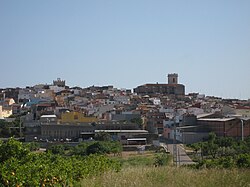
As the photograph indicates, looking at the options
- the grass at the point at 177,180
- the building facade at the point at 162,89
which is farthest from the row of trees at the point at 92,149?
the building facade at the point at 162,89

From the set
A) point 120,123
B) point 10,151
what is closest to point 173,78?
point 120,123

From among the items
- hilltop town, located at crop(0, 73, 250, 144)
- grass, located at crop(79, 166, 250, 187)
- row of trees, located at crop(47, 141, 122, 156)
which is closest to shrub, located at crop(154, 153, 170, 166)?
row of trees, located at crop(47, 141, 122, 156)

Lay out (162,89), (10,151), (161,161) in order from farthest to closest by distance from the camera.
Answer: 1. (162,89)
2. (161,161)
3. (10,151)

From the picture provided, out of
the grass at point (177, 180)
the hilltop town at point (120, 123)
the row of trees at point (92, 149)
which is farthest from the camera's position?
the hilltop town at point (120, 123)

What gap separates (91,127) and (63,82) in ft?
176

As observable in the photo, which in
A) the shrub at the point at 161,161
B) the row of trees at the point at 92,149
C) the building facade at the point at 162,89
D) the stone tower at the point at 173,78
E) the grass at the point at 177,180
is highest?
the stone tower at the point at 173,78

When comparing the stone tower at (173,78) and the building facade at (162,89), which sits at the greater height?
the stone tower at (173,78)

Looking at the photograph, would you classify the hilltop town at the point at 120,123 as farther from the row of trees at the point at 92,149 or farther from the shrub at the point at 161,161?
the shrub at the point at 161,161

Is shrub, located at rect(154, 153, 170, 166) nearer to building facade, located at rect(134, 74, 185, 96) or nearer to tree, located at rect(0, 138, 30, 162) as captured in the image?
tree, located at rect(0, 138, 30, 162)

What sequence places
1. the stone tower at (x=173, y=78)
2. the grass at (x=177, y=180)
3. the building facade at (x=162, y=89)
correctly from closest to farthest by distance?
1. the grass at (x=177, y=180)
2. the building facade at (x=162, y=89)
3. the stone tower at (x=173, y=78)

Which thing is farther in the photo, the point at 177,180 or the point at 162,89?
the point at 162,89

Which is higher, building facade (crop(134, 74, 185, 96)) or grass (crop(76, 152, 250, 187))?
building facade (crop(134, 74, 185, 96))

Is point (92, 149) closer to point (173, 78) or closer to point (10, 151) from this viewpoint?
point (10, 151)

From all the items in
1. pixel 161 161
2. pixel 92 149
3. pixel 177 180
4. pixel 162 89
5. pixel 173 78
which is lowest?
pixel 92 149
